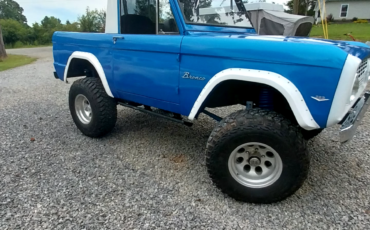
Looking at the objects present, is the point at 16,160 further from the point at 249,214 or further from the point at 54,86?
the point at 54,86

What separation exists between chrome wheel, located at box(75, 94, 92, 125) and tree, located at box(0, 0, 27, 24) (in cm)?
6733

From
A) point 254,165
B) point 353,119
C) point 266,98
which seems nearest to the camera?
point 353,119

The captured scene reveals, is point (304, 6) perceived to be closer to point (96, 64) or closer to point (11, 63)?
point (11, 63)

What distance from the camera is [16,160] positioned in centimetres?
325

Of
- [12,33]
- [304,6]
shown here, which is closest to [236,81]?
[12,33]

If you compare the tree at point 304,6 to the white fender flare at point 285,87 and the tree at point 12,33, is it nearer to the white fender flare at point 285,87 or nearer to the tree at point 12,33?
the tree at point 12,33

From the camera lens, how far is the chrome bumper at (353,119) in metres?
2.10

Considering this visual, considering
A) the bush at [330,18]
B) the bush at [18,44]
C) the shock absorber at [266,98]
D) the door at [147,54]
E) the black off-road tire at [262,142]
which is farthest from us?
the bush at [330,18]

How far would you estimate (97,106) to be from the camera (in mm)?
3572

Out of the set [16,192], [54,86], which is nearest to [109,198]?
[16,192]

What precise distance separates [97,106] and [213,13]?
1.81m

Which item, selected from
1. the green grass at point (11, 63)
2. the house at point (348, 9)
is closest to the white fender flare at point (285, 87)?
the green grass at point (11, 63)

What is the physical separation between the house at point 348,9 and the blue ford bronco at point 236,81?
35.0 metres

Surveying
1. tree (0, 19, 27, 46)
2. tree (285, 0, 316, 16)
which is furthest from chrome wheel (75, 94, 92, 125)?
tree (0, 19, 27, 46)
